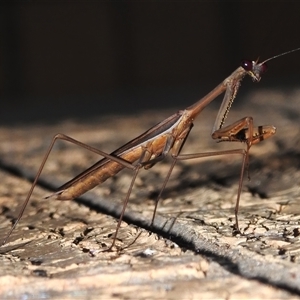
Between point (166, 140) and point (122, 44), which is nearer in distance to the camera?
point (166, 140)

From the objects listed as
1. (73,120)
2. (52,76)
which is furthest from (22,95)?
(73,120)

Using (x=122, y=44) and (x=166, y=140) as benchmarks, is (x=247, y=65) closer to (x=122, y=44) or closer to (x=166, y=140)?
(x=166, y=140)

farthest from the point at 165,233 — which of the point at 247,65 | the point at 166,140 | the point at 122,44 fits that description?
the point at 122,44

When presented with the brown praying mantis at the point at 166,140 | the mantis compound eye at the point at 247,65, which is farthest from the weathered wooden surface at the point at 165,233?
the mantis compound eye at the point at 247,65

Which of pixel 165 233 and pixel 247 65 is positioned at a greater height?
pixel 247 65

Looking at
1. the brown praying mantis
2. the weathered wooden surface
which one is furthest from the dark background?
the brown praying mantis

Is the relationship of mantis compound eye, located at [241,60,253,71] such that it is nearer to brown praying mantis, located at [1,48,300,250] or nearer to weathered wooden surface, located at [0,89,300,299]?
brown praying mantis, located at [1,48,300,250]

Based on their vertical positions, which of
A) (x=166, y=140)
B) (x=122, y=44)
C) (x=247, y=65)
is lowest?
(x=166, y=140)
